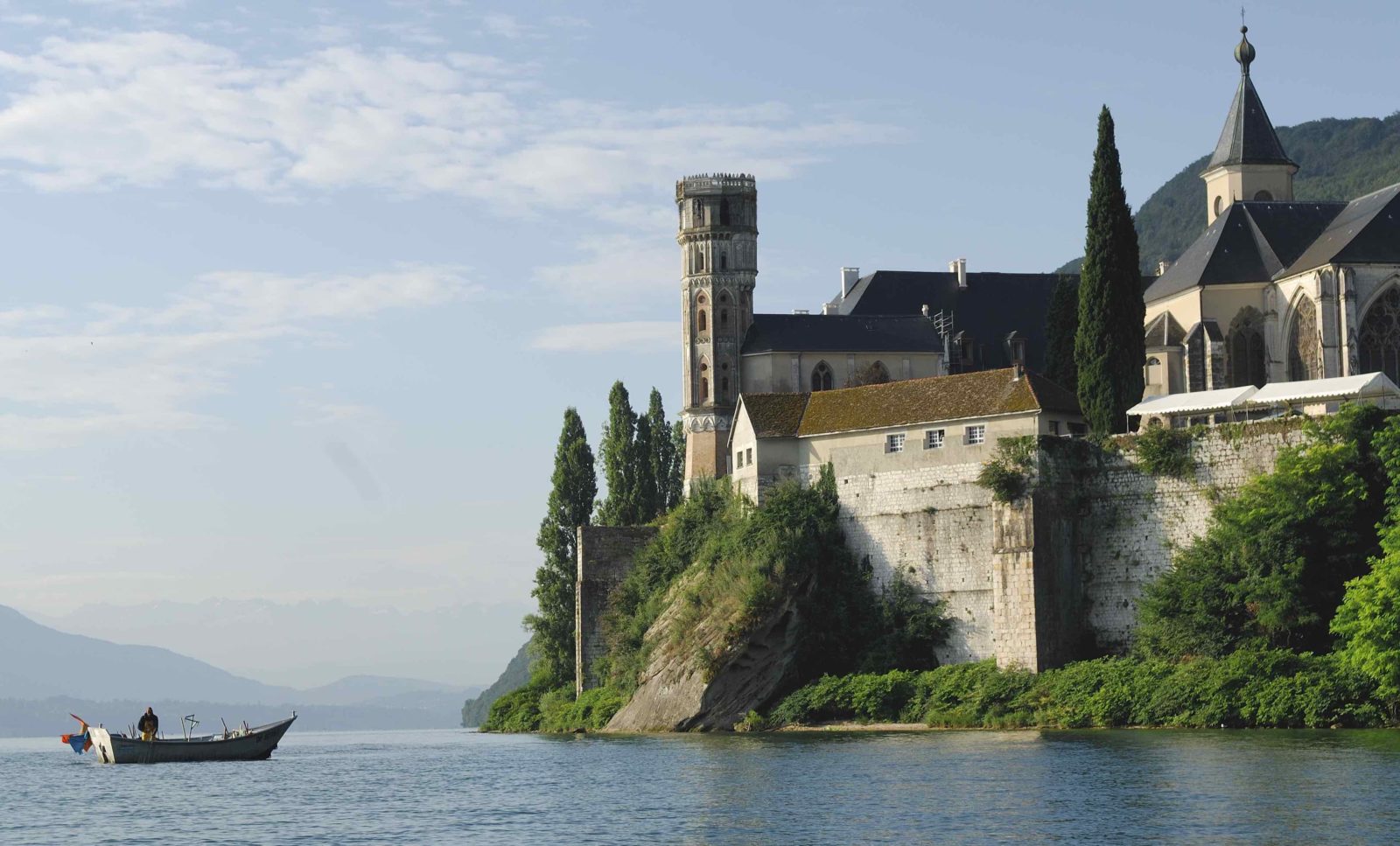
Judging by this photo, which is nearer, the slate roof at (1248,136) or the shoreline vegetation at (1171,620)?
the shoreline vegetation at (1171,620)

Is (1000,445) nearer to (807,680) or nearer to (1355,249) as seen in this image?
(807,680)

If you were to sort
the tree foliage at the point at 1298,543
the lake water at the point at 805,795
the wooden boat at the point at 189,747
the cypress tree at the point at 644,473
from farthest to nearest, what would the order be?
the cypress tree at the point at 644,473 < the wooden boat at the point at 189,747 < the tree foliage at the point at 1298,543 < the lake water at the point at 805,795

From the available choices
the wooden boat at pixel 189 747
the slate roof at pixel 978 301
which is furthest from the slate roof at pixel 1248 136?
the wooden boat at pixel 189 747

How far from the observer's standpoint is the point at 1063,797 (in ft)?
141

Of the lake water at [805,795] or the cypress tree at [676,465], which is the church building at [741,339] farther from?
the lake water at [805,795]

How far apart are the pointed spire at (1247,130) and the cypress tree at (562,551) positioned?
31700 mm

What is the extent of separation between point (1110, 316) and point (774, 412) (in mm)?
13275

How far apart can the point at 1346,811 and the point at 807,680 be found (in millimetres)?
31800

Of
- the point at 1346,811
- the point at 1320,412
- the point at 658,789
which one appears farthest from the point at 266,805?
the point at 1320,412

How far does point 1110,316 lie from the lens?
6612cm

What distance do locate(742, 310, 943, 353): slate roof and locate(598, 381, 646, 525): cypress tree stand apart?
8924 millimetres

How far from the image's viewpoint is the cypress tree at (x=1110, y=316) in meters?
65.8

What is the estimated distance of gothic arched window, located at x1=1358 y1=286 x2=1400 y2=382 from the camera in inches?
2844

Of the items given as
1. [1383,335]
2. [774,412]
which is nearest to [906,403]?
[774,412]
